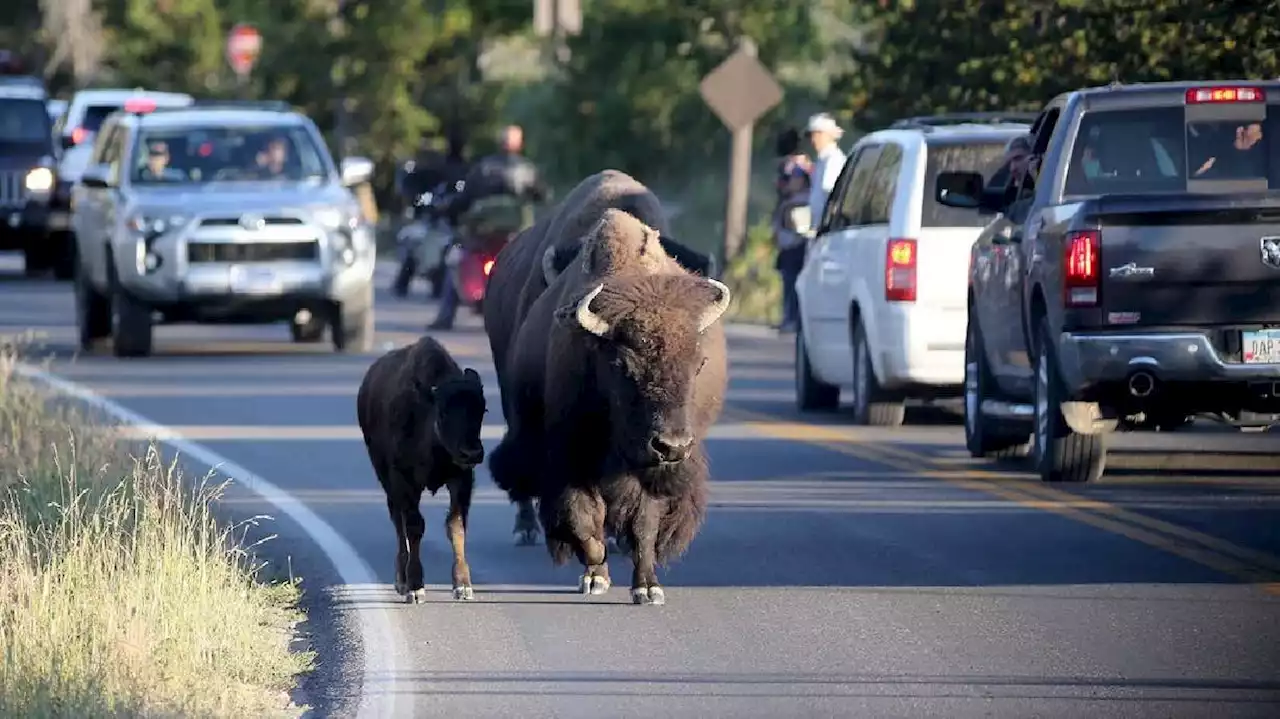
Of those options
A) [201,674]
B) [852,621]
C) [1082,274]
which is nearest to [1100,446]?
[1082,274]

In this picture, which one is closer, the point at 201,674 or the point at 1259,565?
the point at 201,674

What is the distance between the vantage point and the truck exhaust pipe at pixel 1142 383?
1377 cm

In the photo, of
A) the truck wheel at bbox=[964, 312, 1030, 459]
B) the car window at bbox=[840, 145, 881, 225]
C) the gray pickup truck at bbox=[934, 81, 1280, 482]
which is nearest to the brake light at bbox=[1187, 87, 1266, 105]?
the gray pickup truck at bbox=[934, 81, 1280, 482]

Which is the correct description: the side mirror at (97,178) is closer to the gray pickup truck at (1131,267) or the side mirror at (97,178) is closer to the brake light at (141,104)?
the brake light at (141,104)

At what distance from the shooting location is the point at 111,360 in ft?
82.6

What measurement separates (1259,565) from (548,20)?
34.5m

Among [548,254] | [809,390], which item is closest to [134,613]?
[548,254]

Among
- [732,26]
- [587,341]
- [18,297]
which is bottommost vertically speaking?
[18,297]

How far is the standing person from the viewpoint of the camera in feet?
82.8

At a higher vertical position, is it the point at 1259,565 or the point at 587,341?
the point at 587,341

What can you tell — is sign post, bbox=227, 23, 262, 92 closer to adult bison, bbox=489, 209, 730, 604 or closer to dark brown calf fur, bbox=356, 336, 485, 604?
dark brown calf fur, bbox=356, 336, 485, 604

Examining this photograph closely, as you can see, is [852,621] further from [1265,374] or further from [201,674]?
[1265,374]

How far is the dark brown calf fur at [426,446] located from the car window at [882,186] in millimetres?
6485

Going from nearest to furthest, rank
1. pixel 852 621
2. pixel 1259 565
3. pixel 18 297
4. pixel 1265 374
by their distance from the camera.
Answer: pixel 852 621
pixel 1259 565
pixel 1265 374
pixel 18 297
